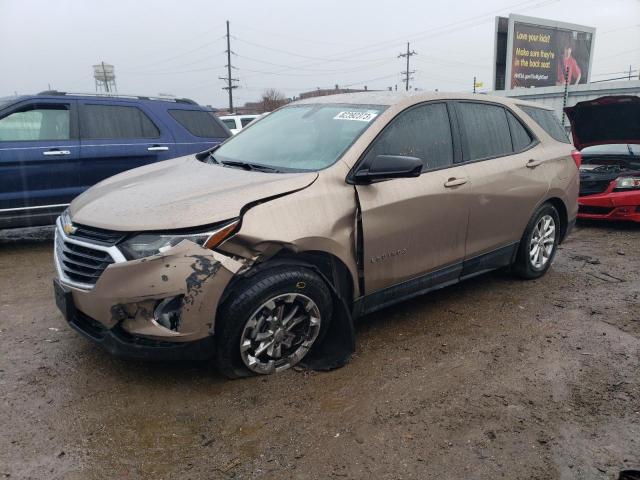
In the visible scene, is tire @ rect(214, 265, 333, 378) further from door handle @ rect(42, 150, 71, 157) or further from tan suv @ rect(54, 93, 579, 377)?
door handle @ rect(42, 150, 71, 157)

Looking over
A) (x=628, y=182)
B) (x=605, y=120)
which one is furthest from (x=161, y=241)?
(x=605, y=120)

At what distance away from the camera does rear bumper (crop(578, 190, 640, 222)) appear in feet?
22.9

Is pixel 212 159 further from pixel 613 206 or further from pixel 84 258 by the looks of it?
pixel 613 206

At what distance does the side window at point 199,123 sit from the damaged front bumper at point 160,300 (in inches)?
165

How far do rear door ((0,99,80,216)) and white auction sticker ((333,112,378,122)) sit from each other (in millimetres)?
3635

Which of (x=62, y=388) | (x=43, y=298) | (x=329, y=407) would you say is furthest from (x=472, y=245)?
(x=43, y=298)

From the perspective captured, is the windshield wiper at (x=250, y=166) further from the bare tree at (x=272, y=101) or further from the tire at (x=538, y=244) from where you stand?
the bare tree at (x=272, y=101)

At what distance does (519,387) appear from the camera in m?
3.04

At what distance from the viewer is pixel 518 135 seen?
456cm

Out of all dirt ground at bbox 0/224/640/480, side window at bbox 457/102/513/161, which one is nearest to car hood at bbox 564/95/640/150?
side window at bbox 457/102/513/161

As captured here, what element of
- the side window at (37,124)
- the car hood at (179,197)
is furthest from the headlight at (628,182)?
the side window at (37,124)

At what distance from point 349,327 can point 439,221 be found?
1073mm

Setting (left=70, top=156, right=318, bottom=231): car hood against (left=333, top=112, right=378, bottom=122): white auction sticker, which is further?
(left=333, top=112, right=378, bottom=122): white auction sticker

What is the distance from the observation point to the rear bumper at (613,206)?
6.98m
